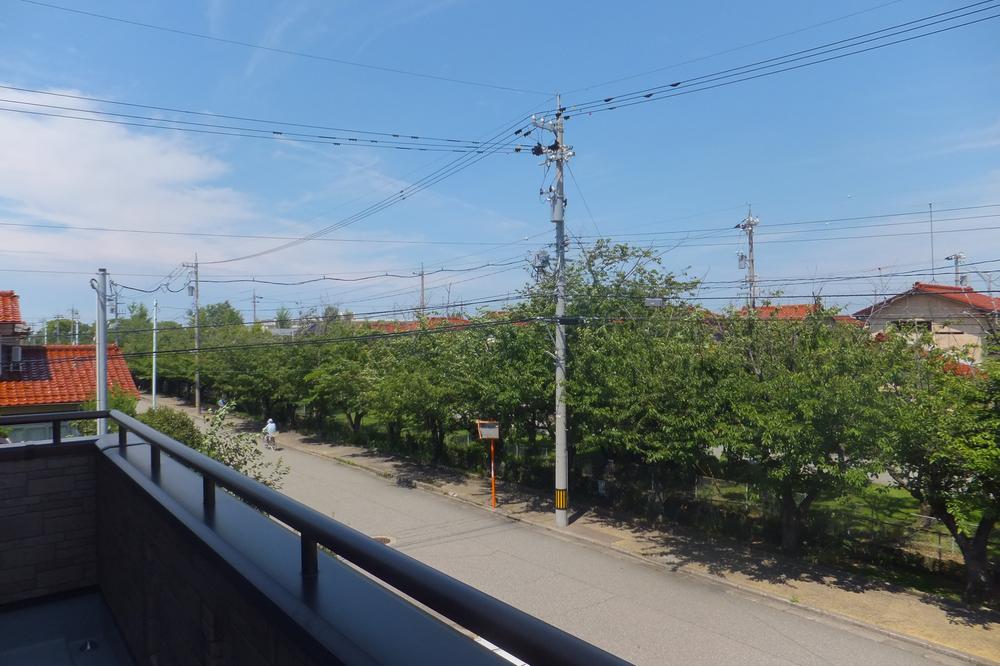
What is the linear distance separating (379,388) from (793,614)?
48.2ft

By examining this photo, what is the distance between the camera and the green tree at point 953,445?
9859 millimetres

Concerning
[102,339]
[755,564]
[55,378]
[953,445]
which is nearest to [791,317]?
[953,445]

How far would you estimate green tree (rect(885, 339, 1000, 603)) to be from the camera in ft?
32.3

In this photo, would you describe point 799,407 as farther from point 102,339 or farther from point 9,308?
point 9,308

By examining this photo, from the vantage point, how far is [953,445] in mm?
9984

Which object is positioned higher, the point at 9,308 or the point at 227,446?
the point at 9,308

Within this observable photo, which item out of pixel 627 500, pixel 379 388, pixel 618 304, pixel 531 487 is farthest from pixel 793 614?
pixel 379 388

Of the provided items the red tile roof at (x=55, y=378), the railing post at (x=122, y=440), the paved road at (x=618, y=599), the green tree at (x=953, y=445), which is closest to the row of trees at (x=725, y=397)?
the green tree at (x=953, y=445)

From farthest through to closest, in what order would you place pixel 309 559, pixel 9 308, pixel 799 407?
pixel 9 308 < pixel 799 407 < pixel 309 559

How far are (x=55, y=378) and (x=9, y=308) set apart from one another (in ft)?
7.23

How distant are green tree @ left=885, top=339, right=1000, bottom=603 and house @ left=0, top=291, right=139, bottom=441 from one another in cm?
1852

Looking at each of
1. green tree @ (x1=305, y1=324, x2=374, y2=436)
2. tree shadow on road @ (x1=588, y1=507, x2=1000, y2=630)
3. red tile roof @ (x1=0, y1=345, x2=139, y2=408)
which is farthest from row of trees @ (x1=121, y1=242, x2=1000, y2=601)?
red tile roof @ (x1=0, y1=345, x2=139, y2=408)

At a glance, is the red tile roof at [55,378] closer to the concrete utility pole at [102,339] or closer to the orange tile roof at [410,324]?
the concrete utility pole at [102,339]

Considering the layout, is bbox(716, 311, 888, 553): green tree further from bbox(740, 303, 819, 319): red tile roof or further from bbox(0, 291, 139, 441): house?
bbox(0, 291, 139, 441): house
